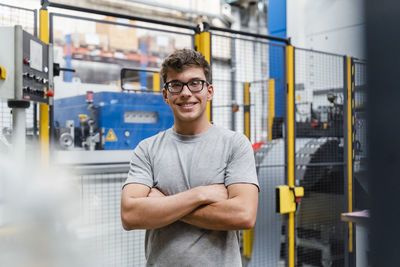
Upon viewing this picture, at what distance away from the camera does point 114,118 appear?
9.89ft

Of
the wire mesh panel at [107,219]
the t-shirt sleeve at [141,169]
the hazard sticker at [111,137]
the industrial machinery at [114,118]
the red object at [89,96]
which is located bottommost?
the wire mesh panel at [107,219]

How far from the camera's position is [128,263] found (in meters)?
2.78

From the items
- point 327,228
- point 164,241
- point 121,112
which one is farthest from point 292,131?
point 164,241

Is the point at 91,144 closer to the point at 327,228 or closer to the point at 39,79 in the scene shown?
the point at 39,79

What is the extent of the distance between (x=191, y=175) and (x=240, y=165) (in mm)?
196

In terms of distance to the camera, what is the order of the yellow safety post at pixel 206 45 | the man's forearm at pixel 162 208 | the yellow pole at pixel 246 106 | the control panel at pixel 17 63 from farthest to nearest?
the yellow pole at pixel 246 106 < the yellow safety post at pixel 206 45 < the control panel at pixel 17 63 < the man's forearm at pixel 162 208

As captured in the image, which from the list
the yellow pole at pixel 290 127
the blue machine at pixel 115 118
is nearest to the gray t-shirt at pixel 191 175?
the blue machine at pixel 115 118

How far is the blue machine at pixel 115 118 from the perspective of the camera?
2959mm

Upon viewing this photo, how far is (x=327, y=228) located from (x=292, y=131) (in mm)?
1142

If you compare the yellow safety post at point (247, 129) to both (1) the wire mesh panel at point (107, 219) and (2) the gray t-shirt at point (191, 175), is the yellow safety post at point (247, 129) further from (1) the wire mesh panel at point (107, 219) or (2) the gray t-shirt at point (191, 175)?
(2) the gray t-shirt at point (191, 175)

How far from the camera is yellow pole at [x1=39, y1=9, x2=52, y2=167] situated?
7.93 ft

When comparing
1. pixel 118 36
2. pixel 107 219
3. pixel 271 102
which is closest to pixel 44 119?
pixel 107 219

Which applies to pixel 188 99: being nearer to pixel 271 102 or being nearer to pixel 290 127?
pixel 290 127

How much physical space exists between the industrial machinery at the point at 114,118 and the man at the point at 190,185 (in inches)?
54.2
